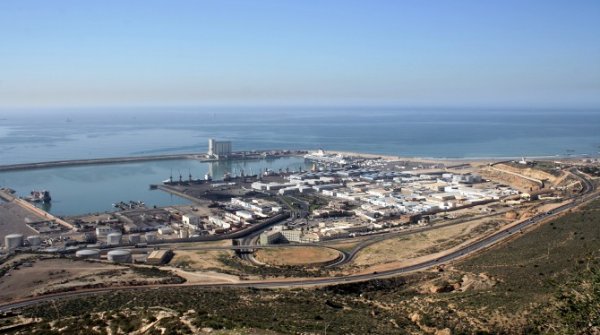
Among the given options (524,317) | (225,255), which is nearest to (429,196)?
(225,255)

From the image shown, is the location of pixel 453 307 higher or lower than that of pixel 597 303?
lower

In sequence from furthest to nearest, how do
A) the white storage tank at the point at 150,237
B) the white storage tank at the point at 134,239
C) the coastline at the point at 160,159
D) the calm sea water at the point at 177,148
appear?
the coastline at the point at 160,159
the calm sea water at the point at 177,148
the white storage tank at the point at 150,237
the white storage tank at the point at 134,239

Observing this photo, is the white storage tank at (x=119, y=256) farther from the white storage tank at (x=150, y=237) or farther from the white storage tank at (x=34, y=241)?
the white storage tank at (x=34, y=241)

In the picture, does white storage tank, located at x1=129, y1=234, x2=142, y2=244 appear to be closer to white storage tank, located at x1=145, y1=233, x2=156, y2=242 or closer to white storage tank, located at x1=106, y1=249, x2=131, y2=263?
white storage tank, located at x1=145, y1=233, x2=156, y2=242

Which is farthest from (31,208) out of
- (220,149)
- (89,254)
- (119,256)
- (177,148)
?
(177,148)

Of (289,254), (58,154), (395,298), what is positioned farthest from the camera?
(58,154)

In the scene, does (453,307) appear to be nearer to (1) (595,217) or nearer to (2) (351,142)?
(1) (595,217)

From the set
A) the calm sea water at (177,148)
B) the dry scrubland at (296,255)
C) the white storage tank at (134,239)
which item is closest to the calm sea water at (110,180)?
the calm sea water at (177,148)

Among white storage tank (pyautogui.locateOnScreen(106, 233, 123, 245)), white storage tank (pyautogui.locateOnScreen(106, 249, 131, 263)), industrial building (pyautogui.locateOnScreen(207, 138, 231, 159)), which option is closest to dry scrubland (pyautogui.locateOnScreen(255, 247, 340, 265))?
white storage tank (pyautogui.locateOnScreen(106, 249, 131, 263))
